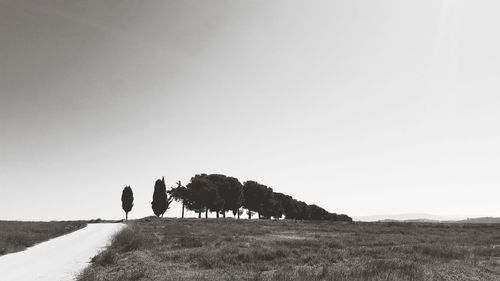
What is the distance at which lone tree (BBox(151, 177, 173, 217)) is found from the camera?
303 ft

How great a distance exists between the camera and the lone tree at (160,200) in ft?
303

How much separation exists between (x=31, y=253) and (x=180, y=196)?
70.8 meters

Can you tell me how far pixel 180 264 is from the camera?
16531 mm

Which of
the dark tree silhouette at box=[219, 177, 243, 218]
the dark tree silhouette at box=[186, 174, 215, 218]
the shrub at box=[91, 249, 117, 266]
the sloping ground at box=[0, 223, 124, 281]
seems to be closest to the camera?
the sloping ground at box=[0, 223, 124, 281]

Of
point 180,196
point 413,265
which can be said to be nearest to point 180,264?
point 413,265

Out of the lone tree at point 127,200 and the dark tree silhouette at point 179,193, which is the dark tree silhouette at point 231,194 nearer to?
the dark tree silhouette at point 179,193

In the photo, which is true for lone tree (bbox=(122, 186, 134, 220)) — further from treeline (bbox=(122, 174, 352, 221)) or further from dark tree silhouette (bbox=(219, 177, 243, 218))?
dark tree silhouette (bbox=(219, 177, 243, 218))

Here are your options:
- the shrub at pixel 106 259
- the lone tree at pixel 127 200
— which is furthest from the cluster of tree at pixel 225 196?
the shrub at pixel 106 259

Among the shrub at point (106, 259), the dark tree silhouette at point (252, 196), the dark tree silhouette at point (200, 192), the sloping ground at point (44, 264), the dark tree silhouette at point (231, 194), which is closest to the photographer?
the sloping ground at point (44, 264)

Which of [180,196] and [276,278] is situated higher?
[180,196]

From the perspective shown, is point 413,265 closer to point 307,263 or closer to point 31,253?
point 307,263

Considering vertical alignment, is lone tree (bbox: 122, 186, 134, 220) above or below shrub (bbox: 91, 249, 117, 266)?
above

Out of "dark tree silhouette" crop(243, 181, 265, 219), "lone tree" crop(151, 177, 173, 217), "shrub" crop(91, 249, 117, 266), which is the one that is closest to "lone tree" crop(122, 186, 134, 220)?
Result: "lone tree" crop(151, 177, 173, 217)

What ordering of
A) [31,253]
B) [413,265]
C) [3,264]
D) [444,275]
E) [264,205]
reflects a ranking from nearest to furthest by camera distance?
[444,275]
[413,265]
[3,264]
[31,253]
[264,205]
